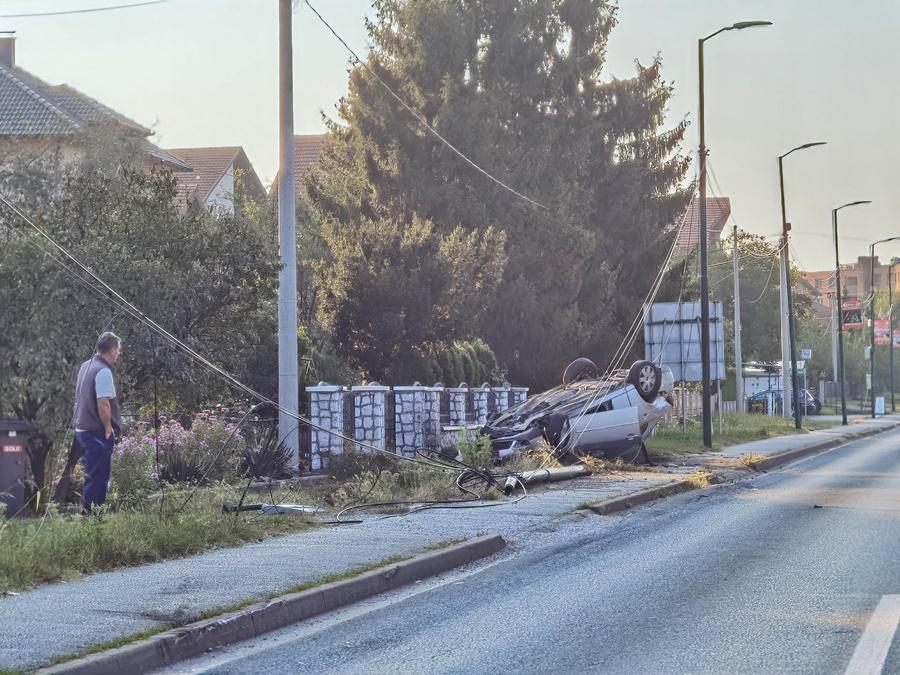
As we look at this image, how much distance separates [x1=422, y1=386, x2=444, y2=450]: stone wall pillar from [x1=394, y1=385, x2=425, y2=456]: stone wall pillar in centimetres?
23

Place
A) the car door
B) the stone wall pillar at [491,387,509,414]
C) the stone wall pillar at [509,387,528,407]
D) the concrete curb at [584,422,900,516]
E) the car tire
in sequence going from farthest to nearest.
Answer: the stone wall pillar at [509,387,528,407] → the stone wall pillar at [491,387,509,414] → the car tire → the car door → the concrete curb at [584,422,900,516]

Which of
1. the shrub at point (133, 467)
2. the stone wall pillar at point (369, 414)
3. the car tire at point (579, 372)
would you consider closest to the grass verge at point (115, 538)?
the shrub at point (133, 467)

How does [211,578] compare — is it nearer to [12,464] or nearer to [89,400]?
[89,400]

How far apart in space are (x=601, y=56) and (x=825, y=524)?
34.5m

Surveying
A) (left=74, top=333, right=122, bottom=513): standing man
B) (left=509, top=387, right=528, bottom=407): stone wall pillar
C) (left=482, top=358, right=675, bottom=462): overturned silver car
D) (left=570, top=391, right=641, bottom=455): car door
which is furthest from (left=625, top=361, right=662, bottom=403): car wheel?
(left=74, top=333, right=122, bottom=513): standing man

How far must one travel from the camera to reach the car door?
23.5 meters

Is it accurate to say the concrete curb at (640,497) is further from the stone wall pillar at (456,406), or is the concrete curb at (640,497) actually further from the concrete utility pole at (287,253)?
the stone wall pillar at (456,406)

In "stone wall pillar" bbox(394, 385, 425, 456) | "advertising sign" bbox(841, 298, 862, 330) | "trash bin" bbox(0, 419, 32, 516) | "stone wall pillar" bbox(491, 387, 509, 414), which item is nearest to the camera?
"trash bin" bbox(0, 419, 32, 516)

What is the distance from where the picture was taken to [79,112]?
1750 inches

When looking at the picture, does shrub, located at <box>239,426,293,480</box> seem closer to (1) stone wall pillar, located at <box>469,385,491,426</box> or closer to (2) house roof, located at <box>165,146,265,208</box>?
(1) stone wall pillar, located at <box>469,385,491,426</box>

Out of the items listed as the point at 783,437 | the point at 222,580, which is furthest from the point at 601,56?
the point at 222,580

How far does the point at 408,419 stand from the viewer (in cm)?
Answer: 2486

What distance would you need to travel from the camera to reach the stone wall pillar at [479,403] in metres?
28.8

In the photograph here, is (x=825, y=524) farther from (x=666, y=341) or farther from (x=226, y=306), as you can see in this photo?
(x=666, y=341)
